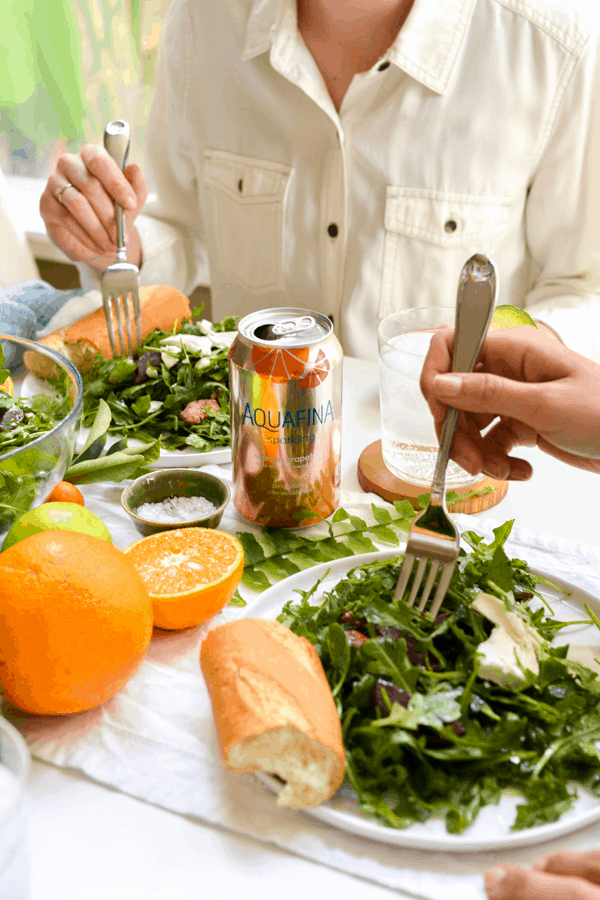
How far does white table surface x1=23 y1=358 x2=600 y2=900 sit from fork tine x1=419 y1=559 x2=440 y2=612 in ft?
0.81

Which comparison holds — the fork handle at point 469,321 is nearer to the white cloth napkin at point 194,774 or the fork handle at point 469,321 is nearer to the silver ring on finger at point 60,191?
the white cloth napkin at point 194,774

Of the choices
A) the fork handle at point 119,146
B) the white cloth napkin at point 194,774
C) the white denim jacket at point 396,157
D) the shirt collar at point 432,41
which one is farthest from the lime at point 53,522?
the shirt collar at point 432,41

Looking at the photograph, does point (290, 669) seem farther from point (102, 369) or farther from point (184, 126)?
point (184, 126)

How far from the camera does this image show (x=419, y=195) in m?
1.58

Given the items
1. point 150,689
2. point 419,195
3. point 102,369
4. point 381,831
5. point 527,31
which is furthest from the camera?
point 419,195

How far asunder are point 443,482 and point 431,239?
985mm

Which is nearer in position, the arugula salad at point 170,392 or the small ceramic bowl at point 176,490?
the small ceramic bowl at point 176,490

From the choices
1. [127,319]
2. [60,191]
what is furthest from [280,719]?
[60,191]

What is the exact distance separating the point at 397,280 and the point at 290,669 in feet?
4.06

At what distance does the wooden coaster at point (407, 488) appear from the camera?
999 mm

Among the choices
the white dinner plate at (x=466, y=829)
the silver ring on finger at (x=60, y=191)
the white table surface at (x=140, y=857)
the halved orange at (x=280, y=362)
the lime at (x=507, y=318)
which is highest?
the silver ring on finger at (x=60, y=191)

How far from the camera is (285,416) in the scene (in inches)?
33.3

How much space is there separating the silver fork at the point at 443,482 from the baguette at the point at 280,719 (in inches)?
6.2

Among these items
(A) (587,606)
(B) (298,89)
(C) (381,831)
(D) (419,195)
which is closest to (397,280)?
(D) (419,195)
